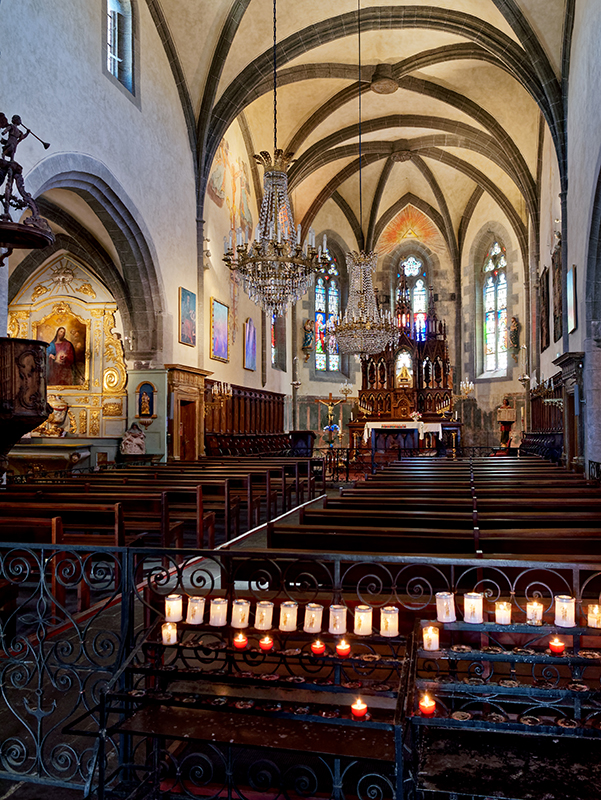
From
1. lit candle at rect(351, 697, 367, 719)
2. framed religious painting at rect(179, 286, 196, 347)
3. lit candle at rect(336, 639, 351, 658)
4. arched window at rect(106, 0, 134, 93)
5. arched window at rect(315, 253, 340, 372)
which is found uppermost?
arched window at rect(106, 0, 134, 93)

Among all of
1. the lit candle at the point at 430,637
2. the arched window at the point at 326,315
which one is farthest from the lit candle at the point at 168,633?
the arched window at the point at 326,315

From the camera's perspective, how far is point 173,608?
11.1ft

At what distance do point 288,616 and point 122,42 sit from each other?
44.6ft

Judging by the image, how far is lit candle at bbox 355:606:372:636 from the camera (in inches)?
125

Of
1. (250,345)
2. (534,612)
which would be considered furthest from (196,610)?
(250,345)

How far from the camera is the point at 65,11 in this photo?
34.7 ft

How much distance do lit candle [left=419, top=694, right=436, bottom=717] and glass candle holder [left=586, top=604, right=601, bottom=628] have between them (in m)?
1.00

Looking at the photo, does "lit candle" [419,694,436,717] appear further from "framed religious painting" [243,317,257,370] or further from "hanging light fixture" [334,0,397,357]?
"framed religious painting" [243,317,257,370]

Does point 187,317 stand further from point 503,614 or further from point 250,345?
point 503,614

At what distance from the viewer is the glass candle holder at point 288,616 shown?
3.24 m

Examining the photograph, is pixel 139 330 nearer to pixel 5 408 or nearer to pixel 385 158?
pixel 5 408

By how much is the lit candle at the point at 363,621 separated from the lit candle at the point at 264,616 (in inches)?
17.6

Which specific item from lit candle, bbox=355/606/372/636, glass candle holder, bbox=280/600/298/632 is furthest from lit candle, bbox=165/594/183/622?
lit candle, bbox=355/606/372/636

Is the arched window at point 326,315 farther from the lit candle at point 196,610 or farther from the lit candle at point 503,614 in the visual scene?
the lit candle at point 503,614
